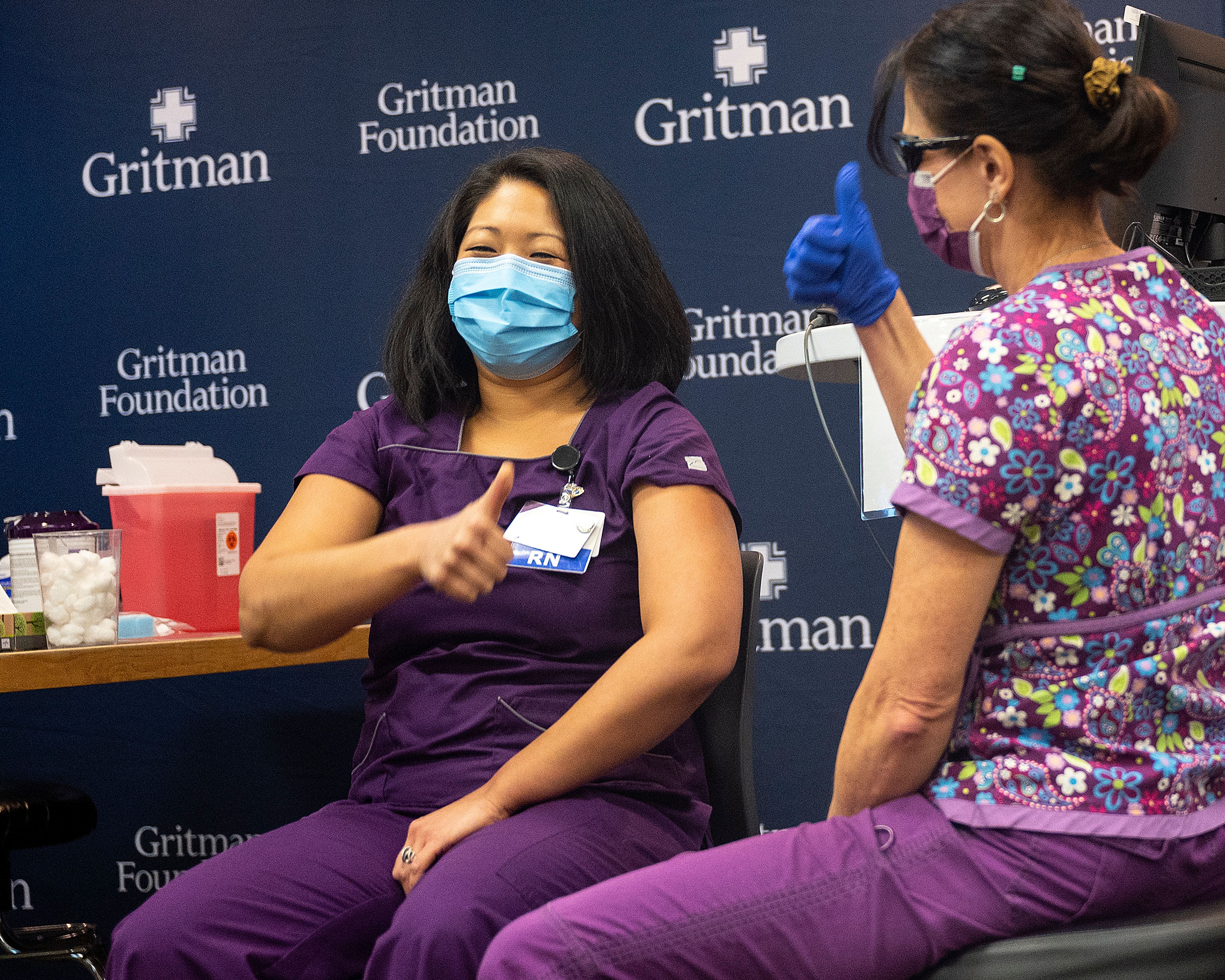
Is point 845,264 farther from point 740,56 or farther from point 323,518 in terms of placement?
point 740,56

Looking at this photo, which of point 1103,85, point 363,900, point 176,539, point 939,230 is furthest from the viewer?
point 176,539

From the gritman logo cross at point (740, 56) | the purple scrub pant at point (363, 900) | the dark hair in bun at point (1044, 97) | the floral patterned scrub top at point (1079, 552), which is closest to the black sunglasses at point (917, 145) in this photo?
the dark hair in bun at point (1044, 97)

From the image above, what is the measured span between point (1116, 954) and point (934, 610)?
0.25 meters

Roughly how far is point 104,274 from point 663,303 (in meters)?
1.96

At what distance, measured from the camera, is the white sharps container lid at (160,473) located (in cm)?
210

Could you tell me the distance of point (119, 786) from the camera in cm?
282

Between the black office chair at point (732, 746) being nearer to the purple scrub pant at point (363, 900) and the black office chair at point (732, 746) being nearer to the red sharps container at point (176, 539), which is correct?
the purple scrub pant at point (363, 900)

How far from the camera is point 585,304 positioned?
1.47 m

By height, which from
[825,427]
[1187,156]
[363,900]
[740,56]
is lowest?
[363,900]

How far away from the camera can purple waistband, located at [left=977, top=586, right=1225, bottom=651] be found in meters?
0.81

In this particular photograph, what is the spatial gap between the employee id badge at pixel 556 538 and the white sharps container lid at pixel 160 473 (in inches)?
39.6

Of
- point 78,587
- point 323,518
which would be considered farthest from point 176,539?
point 323,518

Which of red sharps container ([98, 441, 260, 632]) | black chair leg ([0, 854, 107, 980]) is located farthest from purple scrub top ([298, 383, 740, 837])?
black chair leg ([0, 854, 107, 980])

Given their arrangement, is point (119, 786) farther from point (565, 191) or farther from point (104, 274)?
point (565, 191)
